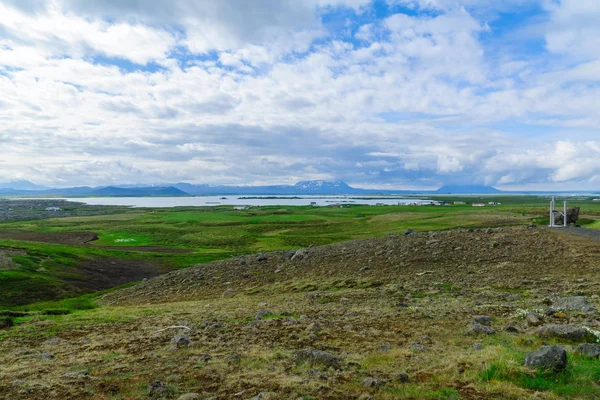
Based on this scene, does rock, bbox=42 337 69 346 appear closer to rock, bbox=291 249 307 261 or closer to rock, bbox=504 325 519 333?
rock, bbox=504 325 519 333

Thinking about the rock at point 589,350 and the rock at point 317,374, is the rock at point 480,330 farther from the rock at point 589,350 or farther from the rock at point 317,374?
the rock at point 317,374

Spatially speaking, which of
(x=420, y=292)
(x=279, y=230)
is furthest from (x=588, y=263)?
(x=279, y=230)

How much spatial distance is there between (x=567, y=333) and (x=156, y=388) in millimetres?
11499

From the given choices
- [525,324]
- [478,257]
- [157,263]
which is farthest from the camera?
A: [157,263]

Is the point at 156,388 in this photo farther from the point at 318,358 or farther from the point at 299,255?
the point at 299,255

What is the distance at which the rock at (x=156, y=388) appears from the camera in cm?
924

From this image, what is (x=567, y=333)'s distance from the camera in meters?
11.3

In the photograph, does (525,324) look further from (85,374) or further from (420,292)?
(85,374)

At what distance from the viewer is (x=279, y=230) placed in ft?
356

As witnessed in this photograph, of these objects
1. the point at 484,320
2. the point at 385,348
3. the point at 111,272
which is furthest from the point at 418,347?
the point at 111,272

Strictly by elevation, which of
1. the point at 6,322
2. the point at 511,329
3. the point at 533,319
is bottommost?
the point at 6,322

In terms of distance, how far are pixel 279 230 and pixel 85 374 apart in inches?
3842

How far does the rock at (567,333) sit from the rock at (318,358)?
6397mm

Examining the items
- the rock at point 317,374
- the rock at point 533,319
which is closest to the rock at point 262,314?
the rock at point 317,374
